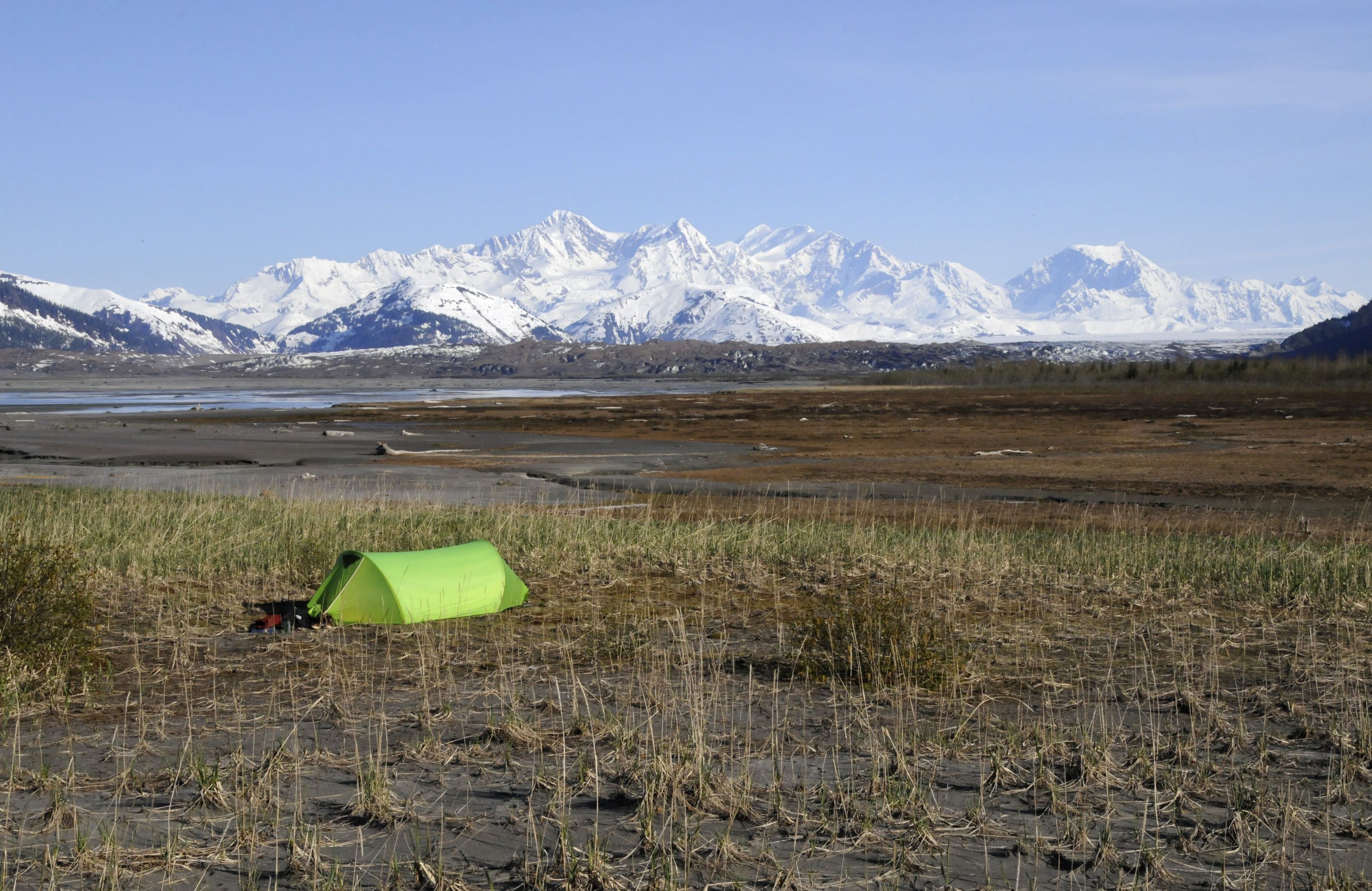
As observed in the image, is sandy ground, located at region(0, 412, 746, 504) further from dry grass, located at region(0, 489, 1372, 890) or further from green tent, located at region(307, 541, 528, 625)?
dry grass, located at region(0, 489, 1372, 890)

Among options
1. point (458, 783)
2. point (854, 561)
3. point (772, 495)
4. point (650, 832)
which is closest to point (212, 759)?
point (458, 783)

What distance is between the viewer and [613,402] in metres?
88.0

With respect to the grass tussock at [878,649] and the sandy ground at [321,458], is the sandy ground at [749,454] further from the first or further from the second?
the grass tussock at [878,649]

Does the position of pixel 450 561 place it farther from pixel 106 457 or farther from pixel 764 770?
pixel 106 457

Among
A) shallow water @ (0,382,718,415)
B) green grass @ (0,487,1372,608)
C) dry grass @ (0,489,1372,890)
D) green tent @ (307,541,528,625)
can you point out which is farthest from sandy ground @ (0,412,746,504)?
shallow water @ (0,382,718,415)

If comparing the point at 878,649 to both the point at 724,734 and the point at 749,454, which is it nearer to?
the point at 724,734

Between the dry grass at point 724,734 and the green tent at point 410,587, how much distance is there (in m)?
0.29

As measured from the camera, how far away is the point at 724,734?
294 inches

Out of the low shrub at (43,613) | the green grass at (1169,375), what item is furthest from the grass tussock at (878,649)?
the green grass at (1169,375)

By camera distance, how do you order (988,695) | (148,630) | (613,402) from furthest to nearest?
1. (613,402)
2. (148,630)
3. (988,695)

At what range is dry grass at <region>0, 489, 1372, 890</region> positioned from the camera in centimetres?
563

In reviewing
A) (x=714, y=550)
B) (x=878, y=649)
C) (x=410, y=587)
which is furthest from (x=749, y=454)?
(x=878, y=649)

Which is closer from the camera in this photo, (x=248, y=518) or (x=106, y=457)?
(x=248, y=518)

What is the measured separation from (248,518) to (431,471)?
15082 mm
